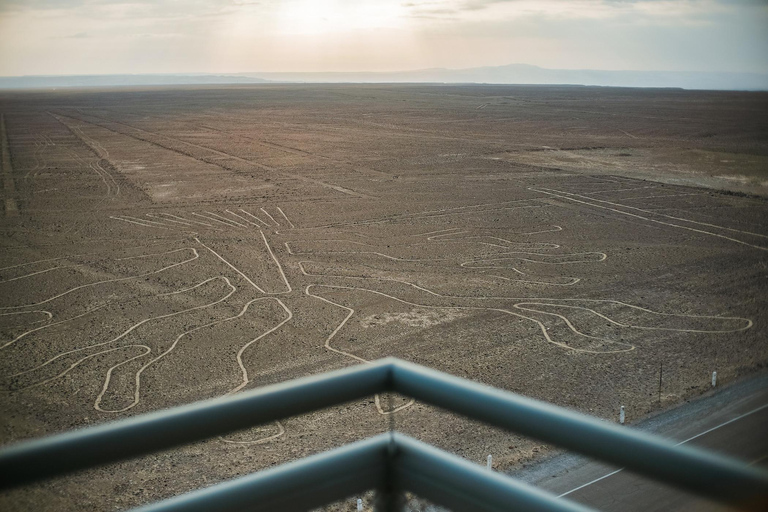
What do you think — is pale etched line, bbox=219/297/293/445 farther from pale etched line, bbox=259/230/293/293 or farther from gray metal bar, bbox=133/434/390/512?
gray metal bar, bbox=133/434/390/512

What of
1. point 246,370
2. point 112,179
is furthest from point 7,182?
point 246,370

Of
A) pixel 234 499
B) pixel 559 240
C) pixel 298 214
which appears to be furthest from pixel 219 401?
pixel 298 214

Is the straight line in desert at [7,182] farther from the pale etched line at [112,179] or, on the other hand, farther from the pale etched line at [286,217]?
the pale etched line at [286,217]

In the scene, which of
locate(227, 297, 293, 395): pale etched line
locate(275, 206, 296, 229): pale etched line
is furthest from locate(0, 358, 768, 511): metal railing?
locate(275, 206, 296, 229): pale etched line

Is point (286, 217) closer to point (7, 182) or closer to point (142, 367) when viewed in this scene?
point (142, 367)

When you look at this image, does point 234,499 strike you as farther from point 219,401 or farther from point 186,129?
point 186,129

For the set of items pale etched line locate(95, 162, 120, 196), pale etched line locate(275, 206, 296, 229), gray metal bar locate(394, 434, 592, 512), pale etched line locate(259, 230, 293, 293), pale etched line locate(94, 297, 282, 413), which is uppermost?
gray metal bar locate(394, 434, 592, 512)

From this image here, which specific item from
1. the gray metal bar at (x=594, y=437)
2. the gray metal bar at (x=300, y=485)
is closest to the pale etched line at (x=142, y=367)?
the gray metal bar at (x=300, y=485)
